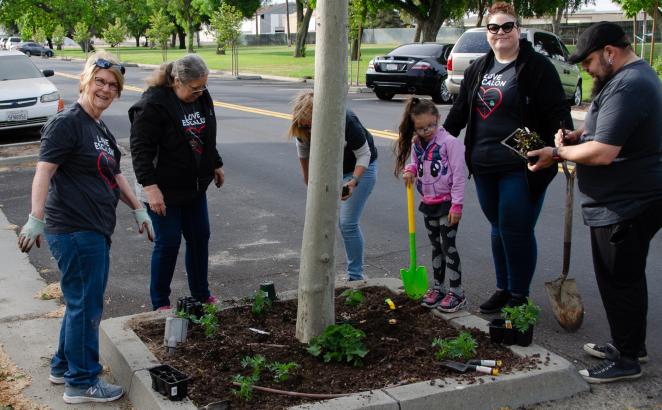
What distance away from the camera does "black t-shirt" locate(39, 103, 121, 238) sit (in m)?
4.08

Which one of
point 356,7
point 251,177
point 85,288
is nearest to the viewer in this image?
point 85,288

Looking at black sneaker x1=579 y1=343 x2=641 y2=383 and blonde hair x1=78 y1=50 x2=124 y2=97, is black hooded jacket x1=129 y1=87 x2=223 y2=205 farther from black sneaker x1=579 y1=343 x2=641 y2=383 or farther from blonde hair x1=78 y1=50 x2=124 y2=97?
black sneaker x1=579 y1=343 x2=641 y2=383

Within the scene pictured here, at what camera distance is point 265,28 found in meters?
146

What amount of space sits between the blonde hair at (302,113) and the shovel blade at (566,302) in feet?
6.28

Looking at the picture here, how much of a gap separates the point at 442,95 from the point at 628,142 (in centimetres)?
1803

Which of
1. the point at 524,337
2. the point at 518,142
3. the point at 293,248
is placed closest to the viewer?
the point at 524,337

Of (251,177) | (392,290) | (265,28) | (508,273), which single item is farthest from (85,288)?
(265,28)

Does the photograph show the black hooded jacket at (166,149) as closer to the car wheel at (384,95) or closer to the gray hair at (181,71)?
the gray hair at (181,71)

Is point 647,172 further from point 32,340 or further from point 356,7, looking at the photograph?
point 356,7

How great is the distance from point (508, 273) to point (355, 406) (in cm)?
197

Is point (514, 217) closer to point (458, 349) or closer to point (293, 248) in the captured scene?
point (458, 349)

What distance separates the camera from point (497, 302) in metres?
5.56

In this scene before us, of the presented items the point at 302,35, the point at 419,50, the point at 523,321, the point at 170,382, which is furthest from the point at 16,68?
the point at 302,35

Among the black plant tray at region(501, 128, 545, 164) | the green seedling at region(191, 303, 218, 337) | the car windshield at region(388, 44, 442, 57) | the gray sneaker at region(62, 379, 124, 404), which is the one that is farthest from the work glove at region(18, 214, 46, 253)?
the car windshield at region(388, 44, 442, 57)
